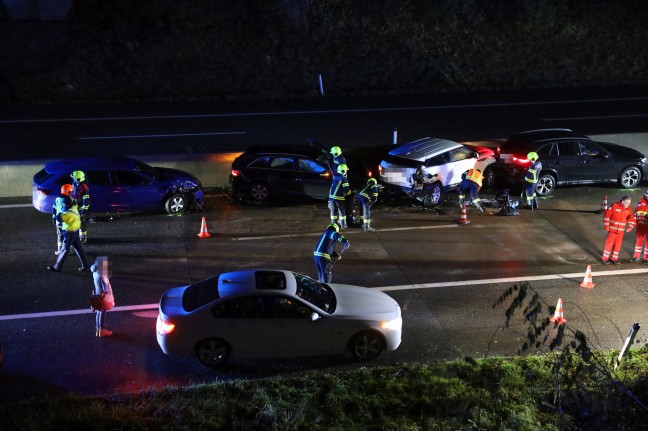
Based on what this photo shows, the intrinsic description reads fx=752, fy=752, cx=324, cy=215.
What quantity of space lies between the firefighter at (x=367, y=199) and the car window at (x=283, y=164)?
7.92 feet

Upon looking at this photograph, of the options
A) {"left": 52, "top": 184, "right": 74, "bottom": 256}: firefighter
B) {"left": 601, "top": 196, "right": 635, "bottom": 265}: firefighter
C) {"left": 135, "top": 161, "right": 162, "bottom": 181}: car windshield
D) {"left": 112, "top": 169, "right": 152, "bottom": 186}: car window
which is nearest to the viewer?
{"left": 52, "top": 184, "right": 74, "bottom": 256}: firefighter

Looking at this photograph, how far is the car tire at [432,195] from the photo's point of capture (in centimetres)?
1839

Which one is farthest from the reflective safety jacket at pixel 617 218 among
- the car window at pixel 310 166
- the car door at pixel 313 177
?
the car window at pixel 310 166

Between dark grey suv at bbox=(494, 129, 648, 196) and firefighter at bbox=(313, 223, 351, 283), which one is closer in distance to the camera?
firefighter at bbox=(313, 223, 351, 283)

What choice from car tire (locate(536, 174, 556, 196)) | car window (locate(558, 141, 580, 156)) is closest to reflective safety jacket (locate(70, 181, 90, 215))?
car tire (locate(536, 174, 556, 196))

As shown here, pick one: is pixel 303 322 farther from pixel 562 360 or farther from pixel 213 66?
pixel 213 66

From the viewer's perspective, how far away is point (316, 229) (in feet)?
55.8

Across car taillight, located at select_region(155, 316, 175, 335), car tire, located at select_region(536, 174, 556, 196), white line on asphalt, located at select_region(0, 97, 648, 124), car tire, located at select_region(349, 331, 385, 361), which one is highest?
white line on asphalt, located at select_region(0, 97, 648, 124)

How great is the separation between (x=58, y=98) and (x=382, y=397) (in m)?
20.7

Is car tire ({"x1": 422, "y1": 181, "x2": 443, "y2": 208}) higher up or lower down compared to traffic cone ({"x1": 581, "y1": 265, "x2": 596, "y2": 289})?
higher up

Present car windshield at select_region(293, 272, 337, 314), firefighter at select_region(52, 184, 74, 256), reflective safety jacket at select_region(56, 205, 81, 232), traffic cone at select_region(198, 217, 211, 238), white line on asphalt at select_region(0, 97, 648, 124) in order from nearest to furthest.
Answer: car windshield at select_region(293, 272, 337, 314), reflective safety jacket at select_region(56, 205, 81, 232), firefighter at select_region(52, 184, 74, 256), traffic cone at select_region(198, 217, 211, 238), white line on asphalt at select_region(0, 97, 648, 124)

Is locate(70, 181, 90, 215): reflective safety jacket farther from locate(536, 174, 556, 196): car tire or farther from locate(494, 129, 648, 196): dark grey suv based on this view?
locate(536, 174, 556, 196): car tire

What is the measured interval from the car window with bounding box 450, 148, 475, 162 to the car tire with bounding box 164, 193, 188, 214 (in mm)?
6708

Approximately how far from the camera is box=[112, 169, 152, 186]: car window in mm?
16922
